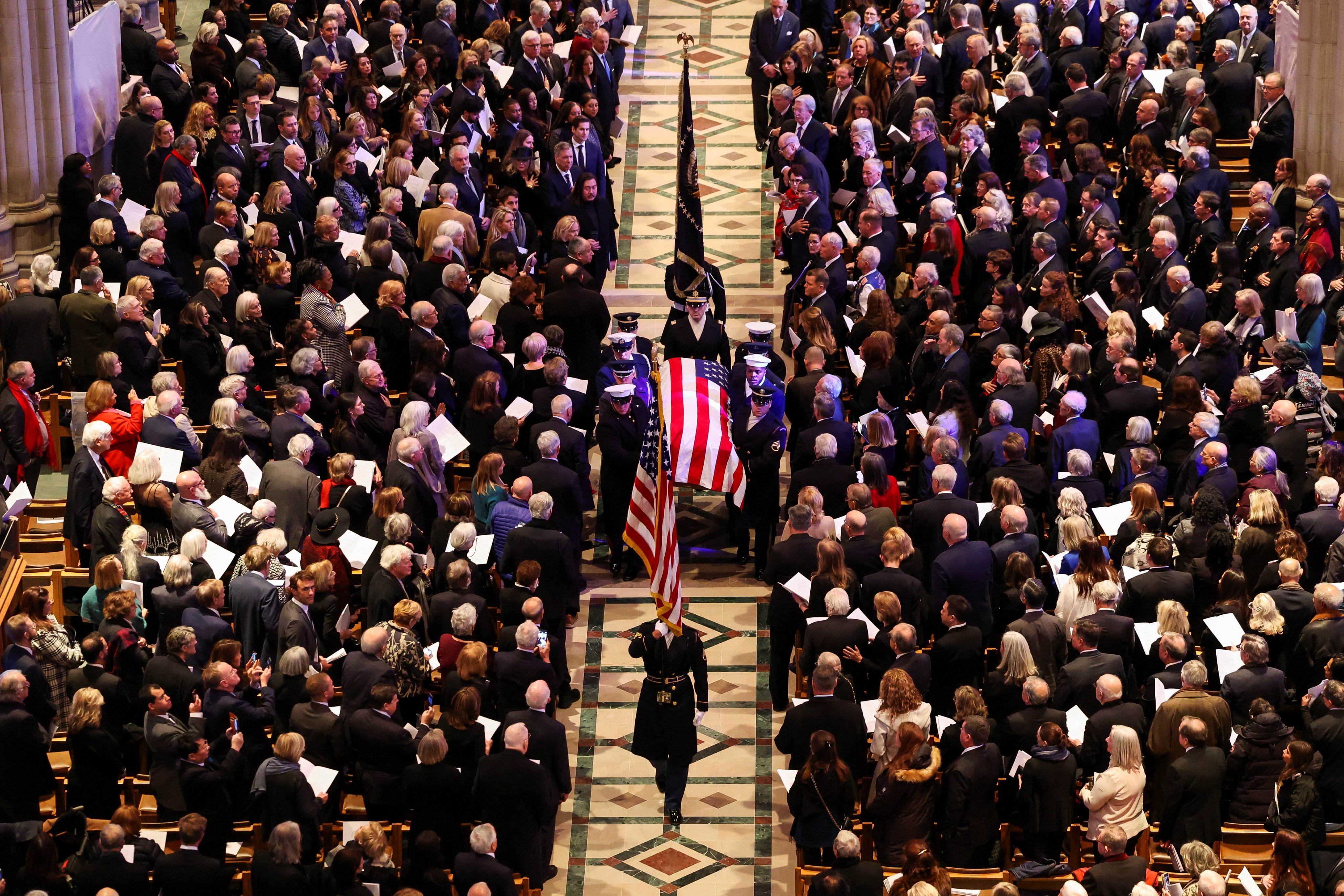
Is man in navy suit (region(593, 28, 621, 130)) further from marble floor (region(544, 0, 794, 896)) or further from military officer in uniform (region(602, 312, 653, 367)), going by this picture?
military officer in uniform (region(602, 312, 653, 367))

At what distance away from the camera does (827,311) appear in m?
16.5

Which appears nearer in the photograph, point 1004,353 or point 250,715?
point 250,715

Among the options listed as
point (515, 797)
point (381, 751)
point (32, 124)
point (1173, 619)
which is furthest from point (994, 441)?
point (32, 124)

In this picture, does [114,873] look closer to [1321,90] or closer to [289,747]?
[289,747]

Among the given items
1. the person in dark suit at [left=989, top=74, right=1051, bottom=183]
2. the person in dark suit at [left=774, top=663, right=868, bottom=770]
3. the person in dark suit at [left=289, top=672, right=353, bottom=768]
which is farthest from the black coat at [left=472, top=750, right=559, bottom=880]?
the person in dark suit at [left=989, top=74, right=1051, bottom=183]

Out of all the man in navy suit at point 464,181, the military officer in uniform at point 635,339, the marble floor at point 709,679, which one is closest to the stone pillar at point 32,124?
the man in navy suit at point 464,181

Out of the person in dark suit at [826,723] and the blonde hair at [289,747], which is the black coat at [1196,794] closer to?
the person in dark suit at [826,723]

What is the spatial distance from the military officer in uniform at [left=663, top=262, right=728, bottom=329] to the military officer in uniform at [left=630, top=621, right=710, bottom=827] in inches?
149

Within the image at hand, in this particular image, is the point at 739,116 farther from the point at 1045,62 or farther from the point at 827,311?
the point at 827,311

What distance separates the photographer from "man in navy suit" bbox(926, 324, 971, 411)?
15.4 meters

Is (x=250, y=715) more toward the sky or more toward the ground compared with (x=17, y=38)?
more toward the ground

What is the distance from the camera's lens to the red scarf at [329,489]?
1396 cm

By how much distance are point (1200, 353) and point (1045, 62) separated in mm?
5168

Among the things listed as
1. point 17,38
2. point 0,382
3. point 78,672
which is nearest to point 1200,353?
point 78,672
